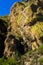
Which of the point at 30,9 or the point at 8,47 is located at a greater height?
the point at 30,9

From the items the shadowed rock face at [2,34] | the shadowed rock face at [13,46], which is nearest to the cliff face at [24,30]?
the shadowed rock face at [13,46]

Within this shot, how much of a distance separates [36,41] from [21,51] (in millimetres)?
4119

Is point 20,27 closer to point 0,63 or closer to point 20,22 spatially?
point 20,22

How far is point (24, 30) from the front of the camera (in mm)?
73375

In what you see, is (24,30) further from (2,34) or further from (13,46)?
(13,46)

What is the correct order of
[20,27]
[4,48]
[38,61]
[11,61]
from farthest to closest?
[20,27] < [4,48] < [11,61] < [38,61]

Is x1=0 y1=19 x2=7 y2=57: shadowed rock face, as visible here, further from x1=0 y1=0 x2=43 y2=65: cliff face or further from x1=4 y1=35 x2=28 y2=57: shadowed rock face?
x1=4 y1=35 x2=28 y2=57: shadowed rock face

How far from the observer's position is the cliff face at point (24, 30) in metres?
67.4

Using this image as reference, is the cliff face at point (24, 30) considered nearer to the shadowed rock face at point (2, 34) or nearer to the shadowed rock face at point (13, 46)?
the shadowed rock face at point (13, 46)

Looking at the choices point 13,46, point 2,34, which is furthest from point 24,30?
point 13,46

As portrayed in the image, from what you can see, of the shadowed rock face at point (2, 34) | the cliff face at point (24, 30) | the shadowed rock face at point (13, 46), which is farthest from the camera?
the shadowed rock face at point (2, 34)

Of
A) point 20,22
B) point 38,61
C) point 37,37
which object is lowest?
point 38,61

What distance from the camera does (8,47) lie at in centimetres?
6800

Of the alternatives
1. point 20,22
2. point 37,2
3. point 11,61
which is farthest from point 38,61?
point 37,2
